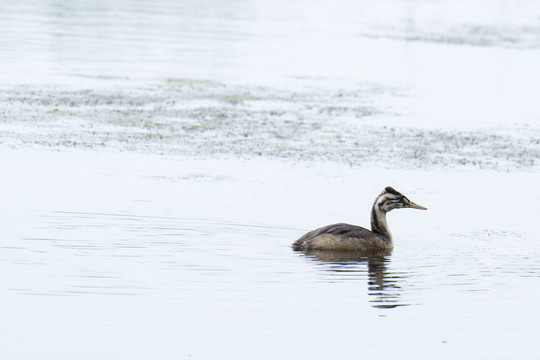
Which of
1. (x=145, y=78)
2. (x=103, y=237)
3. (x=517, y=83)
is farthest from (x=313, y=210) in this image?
(x=517, y=83)

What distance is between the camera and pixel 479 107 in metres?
22.2

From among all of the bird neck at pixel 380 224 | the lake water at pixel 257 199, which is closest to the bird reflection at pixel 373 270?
the lake water at pixel 257 199

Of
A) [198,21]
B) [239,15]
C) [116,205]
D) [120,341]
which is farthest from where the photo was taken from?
[239,15]

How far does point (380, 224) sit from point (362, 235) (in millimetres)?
511

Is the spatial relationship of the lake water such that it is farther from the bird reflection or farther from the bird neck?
the bird neck

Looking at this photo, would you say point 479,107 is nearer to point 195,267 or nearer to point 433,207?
point 433,207

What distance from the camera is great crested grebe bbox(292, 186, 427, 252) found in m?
12.1

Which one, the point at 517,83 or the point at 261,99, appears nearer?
the point at 261,99

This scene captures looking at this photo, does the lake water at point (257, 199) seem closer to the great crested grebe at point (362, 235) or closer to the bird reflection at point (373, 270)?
the bird reflection at point (373, 270)

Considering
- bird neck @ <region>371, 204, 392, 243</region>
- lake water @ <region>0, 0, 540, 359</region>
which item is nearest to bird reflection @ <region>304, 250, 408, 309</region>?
lake water @ <region>0, 0, 540, 359</region>

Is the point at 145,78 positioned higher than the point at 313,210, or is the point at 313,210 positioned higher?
the point at 145,78

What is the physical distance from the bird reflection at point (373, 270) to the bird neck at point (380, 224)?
0.94 ft

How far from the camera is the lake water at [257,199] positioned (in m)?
9.23

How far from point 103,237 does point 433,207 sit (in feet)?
14.7
